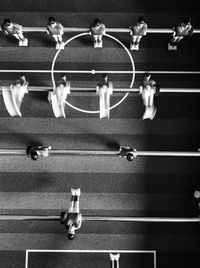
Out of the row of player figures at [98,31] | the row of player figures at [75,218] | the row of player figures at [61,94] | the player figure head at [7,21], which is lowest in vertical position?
the row of player figures at [75,218]

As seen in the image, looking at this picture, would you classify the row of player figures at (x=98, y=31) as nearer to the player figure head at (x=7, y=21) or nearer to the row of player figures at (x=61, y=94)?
the player figure head at (x=7, y=21)

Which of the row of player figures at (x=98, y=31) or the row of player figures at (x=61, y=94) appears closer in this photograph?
the row of player figures at (x=61, y=94)

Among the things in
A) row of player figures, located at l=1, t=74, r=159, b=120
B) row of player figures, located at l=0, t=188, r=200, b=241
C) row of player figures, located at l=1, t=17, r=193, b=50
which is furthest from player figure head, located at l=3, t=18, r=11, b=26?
row of player figures, located at l=0, t=188, r=200, b=241

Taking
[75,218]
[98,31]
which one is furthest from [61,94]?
[75,218]

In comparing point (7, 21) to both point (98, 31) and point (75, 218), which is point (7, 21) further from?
point (75, 218)

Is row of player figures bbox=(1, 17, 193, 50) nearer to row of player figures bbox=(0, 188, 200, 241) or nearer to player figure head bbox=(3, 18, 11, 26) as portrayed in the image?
player figure head bbox=(3, 18, 11, 26)

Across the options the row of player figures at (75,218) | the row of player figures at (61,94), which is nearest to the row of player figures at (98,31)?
the row of player figures at (61,94)

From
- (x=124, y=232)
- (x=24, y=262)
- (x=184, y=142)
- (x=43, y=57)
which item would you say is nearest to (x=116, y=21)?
(x=43, y=57)

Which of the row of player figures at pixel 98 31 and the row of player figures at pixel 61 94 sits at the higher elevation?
→ the row of player figures at pixel 98 31
